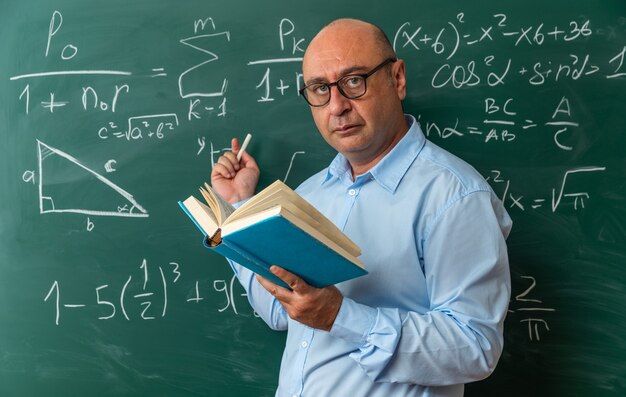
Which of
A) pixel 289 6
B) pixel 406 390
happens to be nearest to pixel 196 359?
pixel 406 390

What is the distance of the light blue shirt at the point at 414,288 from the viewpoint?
1348 mm

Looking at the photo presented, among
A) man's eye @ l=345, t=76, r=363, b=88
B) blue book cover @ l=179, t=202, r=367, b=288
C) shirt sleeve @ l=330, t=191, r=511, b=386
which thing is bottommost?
shirt sleeve @ l=330, t=191, r=511, b=386

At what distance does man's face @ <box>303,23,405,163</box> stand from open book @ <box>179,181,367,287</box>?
1.22ft

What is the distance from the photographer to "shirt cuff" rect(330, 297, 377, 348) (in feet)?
4.40

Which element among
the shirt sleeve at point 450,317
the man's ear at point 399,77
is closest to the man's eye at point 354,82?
the man's ear at point 399,77

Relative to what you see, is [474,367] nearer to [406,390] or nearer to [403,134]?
[406,390]

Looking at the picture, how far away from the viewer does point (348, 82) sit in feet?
5.09

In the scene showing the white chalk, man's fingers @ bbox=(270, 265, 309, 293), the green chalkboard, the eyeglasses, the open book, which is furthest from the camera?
the white chalk

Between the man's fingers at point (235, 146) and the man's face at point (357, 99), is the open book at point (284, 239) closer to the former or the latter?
the man's face at point (357, 99)

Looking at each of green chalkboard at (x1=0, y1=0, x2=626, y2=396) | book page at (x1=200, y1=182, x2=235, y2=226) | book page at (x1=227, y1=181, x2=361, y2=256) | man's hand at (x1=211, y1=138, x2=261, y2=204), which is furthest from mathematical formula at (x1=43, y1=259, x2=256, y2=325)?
book page at (x1=227, y1=181, x2=361, y2=256)

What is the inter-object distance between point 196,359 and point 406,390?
33.1 inches

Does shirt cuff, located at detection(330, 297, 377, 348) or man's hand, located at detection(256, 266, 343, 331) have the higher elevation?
man's hand, located at detection(256, 266, 343, 331)

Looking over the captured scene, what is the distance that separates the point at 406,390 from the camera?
1.46 meters

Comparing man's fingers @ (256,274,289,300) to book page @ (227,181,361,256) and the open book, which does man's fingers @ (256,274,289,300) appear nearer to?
the open book
